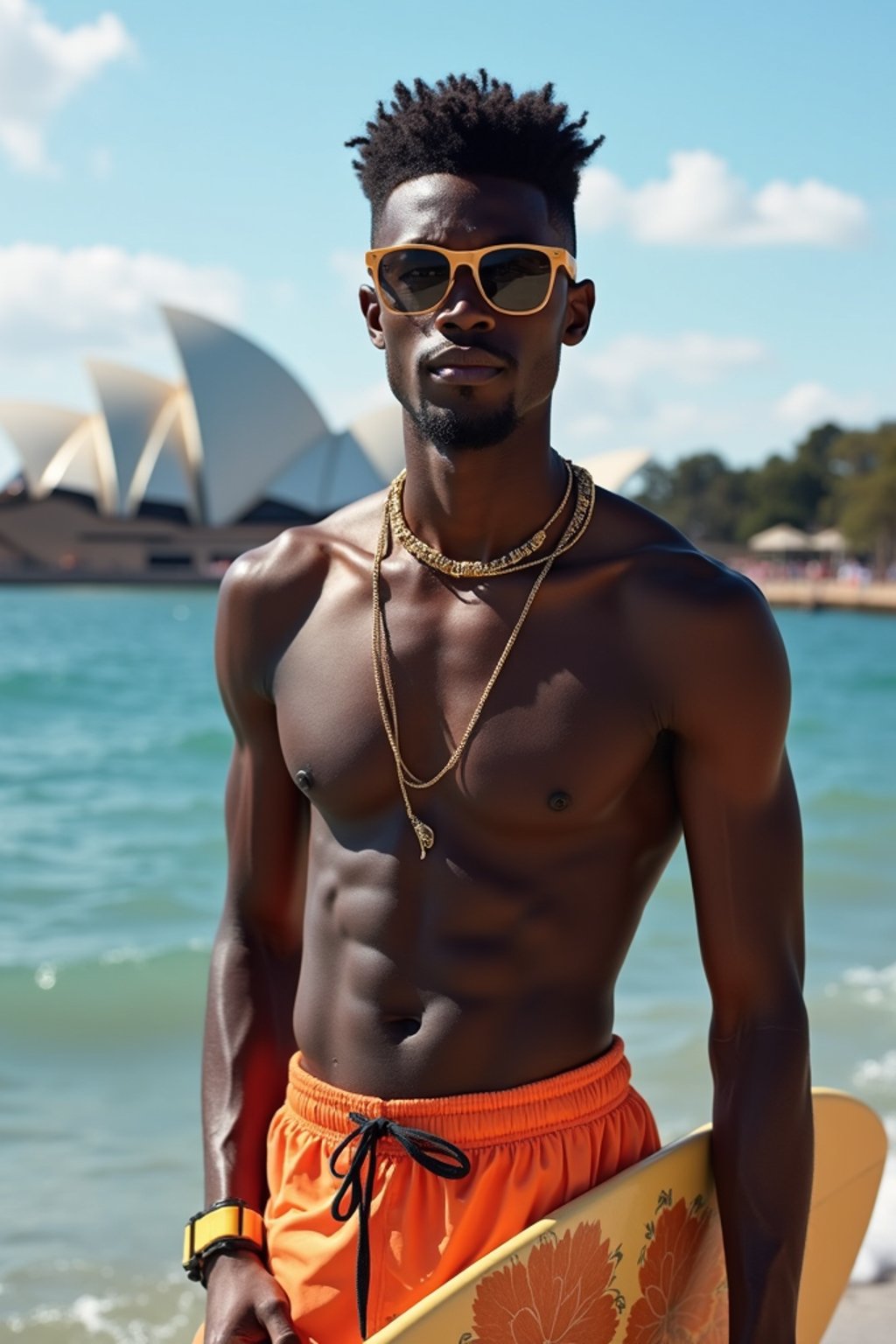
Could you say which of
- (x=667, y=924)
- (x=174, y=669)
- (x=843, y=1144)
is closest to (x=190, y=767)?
(x=667, y=924)

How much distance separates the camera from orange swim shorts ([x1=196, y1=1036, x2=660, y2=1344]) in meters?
1.46

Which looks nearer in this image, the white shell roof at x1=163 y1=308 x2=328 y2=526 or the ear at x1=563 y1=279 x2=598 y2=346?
the ear at x1=563 y1=279 x2=598 y2=346

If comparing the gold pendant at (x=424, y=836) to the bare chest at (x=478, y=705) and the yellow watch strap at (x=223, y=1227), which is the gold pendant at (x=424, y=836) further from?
the yellow watch strap at (x=223, y=1227)

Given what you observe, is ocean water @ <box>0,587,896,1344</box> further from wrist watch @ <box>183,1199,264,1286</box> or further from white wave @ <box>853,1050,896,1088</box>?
wrist watch @ <box>183,1199,264,1286</box>

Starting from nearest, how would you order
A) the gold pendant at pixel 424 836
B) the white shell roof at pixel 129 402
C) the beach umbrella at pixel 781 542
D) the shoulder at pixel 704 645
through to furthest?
the shoulder at pixel 704 645
the gold pendant at pixel 424 836
the white shell roof at pixel 129 402
the beach umbrella at pixel 781 542

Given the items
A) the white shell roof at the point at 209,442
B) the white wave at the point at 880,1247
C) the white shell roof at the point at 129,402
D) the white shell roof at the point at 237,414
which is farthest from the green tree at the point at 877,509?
the white wave at the point at 880,1247

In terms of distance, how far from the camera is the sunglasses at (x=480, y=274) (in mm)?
1453

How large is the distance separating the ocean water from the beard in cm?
260

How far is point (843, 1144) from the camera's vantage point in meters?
1.88

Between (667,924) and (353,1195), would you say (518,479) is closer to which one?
(353,1195)

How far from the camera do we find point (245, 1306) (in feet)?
4.91

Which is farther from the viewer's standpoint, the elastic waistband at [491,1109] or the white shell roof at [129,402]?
the white shell roof at [129,402]

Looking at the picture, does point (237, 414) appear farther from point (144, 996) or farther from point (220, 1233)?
point (220, 1233)

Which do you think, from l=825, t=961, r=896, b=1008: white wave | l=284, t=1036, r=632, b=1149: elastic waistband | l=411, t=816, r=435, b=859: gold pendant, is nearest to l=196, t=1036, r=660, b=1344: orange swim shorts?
l=284, t=1036, r=632, b=1149: elastic waistband
